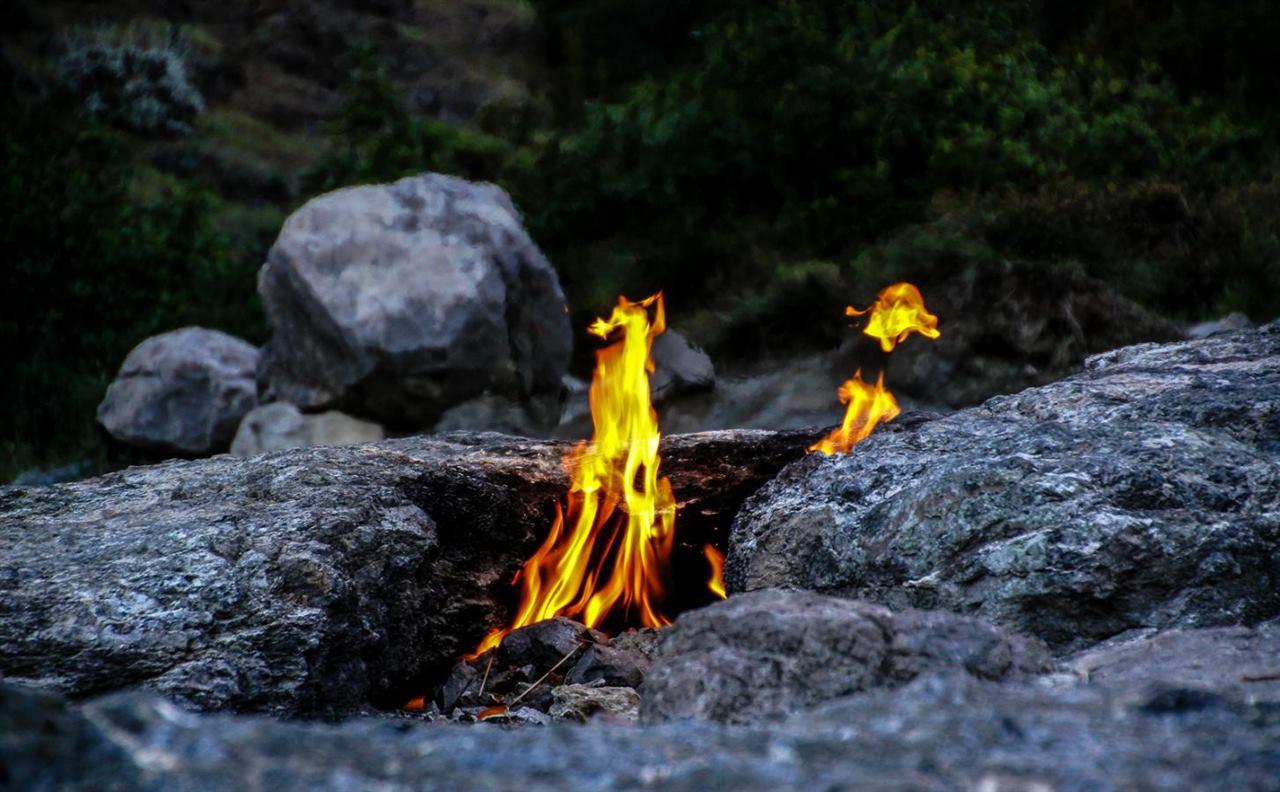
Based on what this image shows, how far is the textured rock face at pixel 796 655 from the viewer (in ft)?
8.27

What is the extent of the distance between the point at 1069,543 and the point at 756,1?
12162mm

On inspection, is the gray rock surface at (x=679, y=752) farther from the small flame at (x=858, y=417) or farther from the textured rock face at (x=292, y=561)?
the small flame at (x=858, y=417)

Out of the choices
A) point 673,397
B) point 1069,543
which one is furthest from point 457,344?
point 1069,543

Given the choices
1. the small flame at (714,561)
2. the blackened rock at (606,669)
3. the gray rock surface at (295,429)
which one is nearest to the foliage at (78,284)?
the gray rock surface at (295,429)

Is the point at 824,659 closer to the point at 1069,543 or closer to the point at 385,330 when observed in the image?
the point at 1069,543

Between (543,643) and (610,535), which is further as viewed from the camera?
(610,535)

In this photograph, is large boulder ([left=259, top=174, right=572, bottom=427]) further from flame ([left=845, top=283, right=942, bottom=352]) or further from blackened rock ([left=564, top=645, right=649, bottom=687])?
blackened rock ([left=564, top=645, right=649, bottom=687])

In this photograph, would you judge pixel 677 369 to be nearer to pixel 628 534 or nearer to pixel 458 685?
pixel 628 534

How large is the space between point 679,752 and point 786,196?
10296mm

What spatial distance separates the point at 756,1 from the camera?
47.4 ft

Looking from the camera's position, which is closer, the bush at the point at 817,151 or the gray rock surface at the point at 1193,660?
the gray rock surface at the point at 1193,660

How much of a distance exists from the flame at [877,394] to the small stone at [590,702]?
1088 mm

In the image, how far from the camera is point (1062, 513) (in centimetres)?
343

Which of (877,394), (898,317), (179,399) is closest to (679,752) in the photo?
(877,394)
